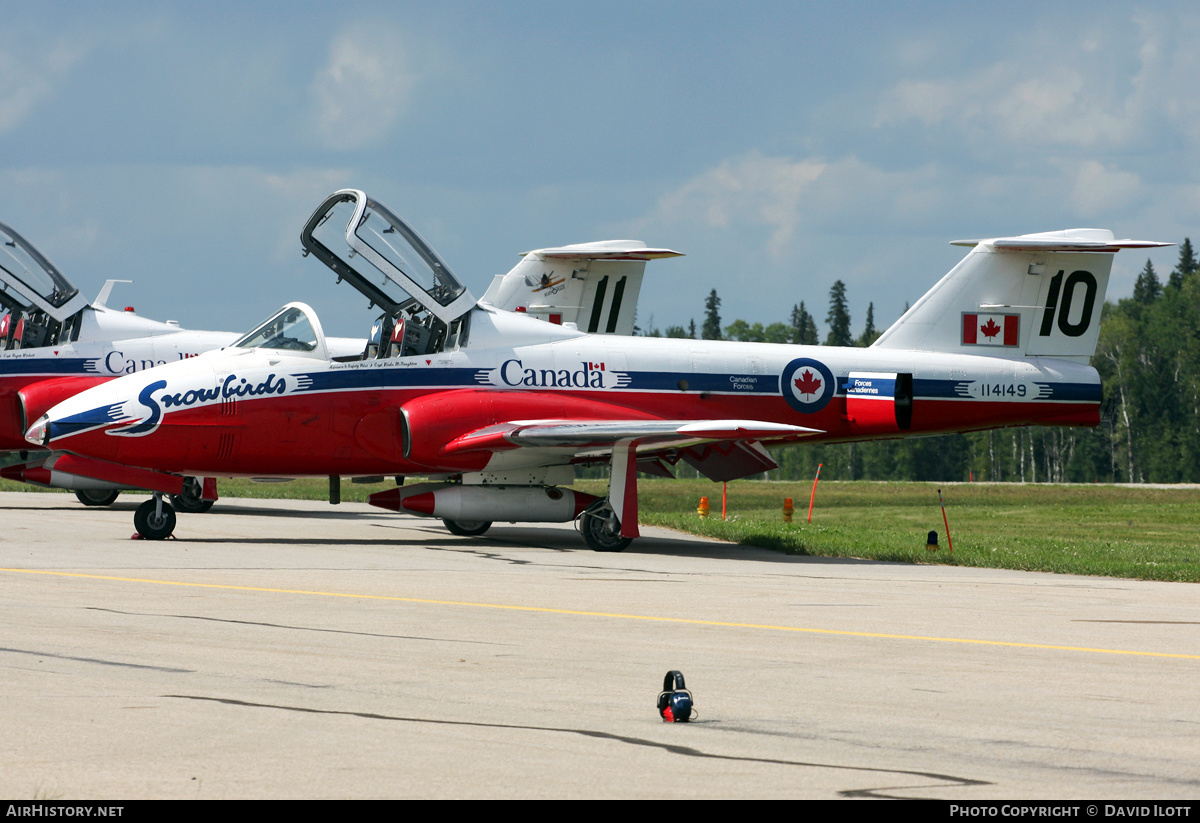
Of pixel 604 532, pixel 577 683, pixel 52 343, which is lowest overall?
pixel 577 683

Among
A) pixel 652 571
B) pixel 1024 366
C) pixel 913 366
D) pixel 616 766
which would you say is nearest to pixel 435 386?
pixel 652 571

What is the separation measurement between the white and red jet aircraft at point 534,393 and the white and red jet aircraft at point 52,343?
614cm

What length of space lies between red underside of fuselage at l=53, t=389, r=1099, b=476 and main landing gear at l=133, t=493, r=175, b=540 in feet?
1.67

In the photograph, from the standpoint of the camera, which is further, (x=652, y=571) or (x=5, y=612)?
(x=652, y=571)

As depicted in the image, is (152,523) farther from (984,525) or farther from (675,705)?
(984,525)

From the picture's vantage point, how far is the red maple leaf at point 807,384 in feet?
65.8

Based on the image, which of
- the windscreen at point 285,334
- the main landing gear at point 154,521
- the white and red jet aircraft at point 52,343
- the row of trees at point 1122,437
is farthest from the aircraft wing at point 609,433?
the row of trees at point 1122,437

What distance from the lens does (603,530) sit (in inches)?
732

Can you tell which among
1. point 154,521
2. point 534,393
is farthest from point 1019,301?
point 154,521

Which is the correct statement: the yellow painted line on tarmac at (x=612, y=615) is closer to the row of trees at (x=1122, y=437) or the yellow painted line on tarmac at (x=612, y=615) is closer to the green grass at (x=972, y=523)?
the green grass at (x=972, y=523)

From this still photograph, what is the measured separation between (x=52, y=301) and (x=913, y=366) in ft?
50.6

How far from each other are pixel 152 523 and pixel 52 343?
321 inches

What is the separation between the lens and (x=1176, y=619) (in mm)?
11172

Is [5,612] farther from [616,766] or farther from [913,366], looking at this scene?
[913,366]
